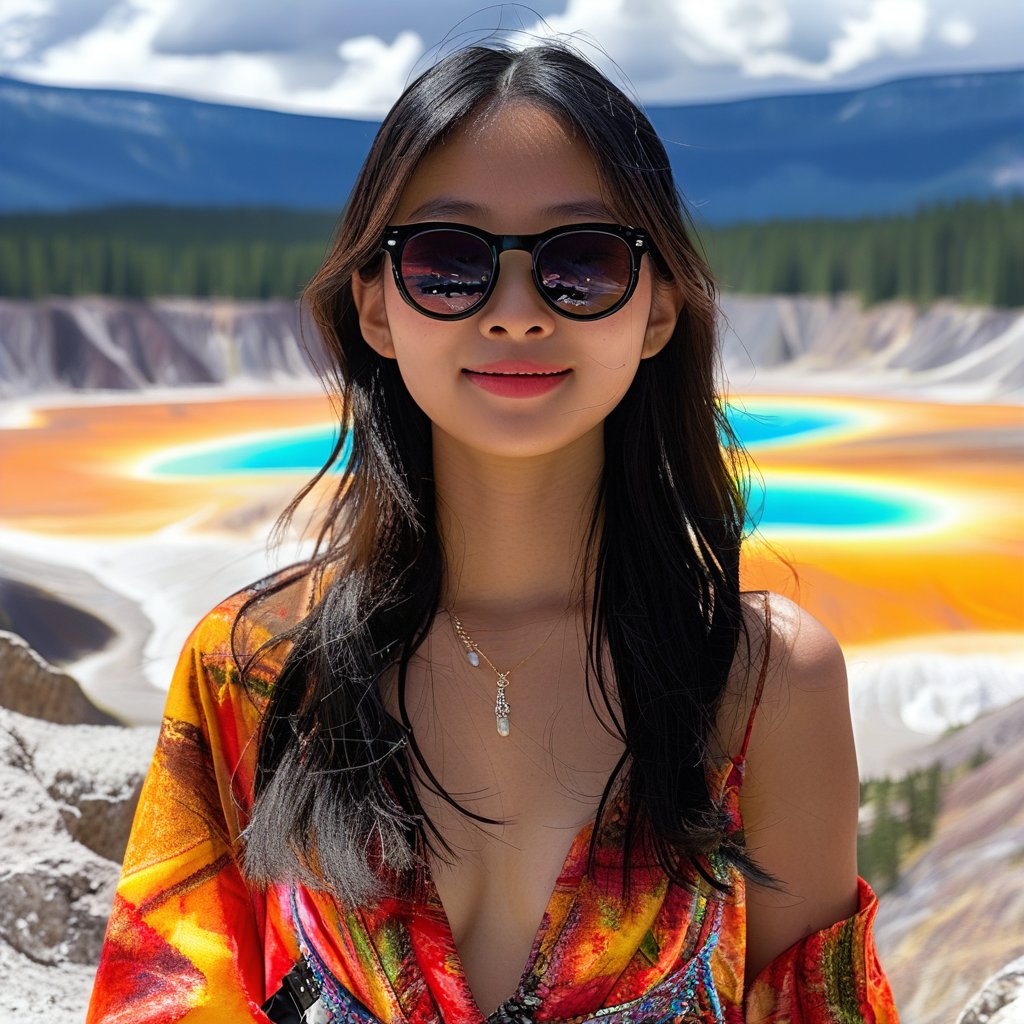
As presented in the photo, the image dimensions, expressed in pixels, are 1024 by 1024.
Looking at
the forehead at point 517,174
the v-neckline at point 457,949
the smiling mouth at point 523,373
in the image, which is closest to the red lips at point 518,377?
the smiling mouth at point 523,373

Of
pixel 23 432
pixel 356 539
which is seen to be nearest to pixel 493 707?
pixel 356 539

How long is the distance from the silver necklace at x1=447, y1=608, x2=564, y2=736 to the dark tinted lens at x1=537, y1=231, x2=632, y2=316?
35cm

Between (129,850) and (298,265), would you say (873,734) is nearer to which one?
(129,850)

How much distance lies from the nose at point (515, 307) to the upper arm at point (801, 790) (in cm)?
37

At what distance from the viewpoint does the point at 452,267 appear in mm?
1057

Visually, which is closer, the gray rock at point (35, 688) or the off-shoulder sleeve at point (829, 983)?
the off-shoulder sleeve at point (829, 983)

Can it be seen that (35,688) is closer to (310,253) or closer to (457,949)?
(457,949)

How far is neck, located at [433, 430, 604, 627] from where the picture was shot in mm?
1223

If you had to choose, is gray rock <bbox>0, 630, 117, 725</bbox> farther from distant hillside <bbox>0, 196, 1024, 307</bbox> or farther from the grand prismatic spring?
distant hillside <bbox>0, 196, 1024, 307</bbox>

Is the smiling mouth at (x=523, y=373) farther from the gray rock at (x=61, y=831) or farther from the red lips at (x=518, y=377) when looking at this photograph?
the gray rock at (x=61, y=831)

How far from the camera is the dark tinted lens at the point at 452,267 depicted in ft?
3.47

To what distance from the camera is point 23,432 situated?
8.35 metres

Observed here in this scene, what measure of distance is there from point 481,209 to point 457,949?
651 mm

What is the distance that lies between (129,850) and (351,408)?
0.49 metres
